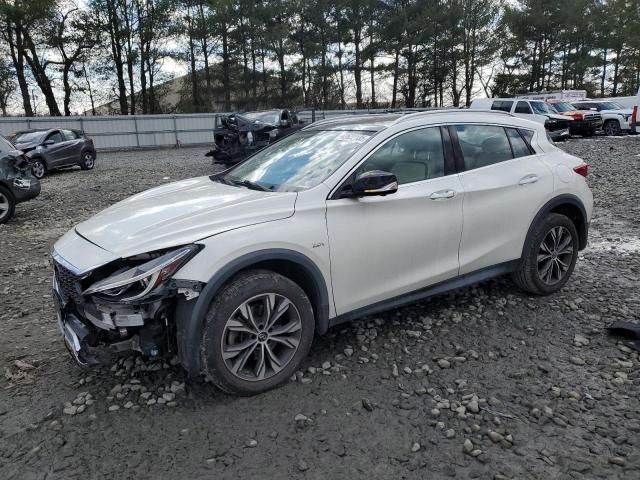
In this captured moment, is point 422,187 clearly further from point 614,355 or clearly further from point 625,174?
point 625,174

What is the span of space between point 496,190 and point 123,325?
9.63 feet

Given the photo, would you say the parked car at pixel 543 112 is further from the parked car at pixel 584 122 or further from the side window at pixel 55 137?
the side window at pixel 55 137

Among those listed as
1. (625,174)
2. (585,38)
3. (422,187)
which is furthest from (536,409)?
(585,38)

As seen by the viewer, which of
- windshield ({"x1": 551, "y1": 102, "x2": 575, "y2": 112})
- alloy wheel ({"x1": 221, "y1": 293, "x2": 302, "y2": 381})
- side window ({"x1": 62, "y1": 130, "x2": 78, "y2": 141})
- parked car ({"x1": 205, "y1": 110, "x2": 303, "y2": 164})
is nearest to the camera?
alloy wheel ({"x1": 221, "y1": 293, "x2": 302, "y2": 381})

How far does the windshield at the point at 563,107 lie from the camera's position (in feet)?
73.4

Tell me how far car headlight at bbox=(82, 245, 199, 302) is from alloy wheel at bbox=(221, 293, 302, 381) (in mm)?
456

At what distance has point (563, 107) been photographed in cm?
2264

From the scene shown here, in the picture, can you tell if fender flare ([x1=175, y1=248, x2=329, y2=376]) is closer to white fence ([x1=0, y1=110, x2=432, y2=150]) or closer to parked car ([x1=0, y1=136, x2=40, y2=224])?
parked car ([x1=0, y1=136, x2=40, y2=224])

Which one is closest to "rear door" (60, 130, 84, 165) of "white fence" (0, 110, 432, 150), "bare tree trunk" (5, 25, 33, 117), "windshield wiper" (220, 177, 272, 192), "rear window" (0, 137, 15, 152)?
"rear window" (0, 137, 15, 152)

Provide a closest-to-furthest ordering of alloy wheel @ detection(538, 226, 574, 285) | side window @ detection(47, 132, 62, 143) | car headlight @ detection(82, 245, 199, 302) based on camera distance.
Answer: car headlight @ detection(82, 245, 199, 302) → alloy wheel @ detection(538, 226, 574, 285) → side window @ detection(47, 132, 62, 143)

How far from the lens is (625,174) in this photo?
10.8 m

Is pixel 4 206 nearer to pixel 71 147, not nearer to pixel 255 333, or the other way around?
pixel 255 333

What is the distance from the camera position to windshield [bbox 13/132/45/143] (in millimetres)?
15053

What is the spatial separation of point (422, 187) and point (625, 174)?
9258 mm
